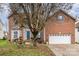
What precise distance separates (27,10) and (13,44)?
39cm

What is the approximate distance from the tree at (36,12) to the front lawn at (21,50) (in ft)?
0.31

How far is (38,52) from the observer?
17.1 m

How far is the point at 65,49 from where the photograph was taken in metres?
17.1

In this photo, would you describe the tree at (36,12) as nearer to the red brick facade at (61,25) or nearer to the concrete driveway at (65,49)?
the red brick facade at (61,25)

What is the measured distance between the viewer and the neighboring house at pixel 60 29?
17.1 meters

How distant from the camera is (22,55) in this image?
55.9 feet

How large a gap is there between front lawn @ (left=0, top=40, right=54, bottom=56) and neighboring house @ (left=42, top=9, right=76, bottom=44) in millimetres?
113

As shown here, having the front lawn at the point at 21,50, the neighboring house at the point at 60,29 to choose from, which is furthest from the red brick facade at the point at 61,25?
the front lawn at the point at 21,50

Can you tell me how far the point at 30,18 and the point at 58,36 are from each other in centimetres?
35

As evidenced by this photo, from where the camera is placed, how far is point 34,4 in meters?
17.0

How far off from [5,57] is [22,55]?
0.18m

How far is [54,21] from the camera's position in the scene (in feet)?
56.1

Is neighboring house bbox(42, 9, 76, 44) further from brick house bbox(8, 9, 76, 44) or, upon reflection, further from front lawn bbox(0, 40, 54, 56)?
front lawn bbox(0, 40, 54, 56)

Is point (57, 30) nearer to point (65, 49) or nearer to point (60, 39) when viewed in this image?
point (60, 39)
